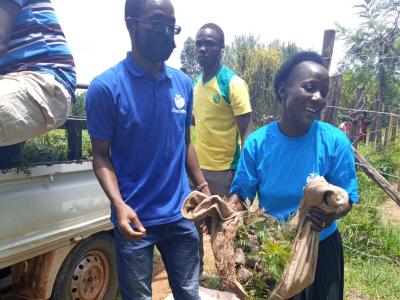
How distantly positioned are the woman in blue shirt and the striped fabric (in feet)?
3.49

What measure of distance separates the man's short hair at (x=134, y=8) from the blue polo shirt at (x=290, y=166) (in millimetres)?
888

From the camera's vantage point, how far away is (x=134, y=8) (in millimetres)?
2039

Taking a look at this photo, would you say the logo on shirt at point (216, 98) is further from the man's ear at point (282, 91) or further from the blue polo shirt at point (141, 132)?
the blue polo shirt at point (141, 132)

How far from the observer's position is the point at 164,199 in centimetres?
212

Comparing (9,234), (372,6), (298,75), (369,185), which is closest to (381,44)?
(372,6)

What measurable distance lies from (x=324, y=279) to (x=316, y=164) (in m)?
0.62

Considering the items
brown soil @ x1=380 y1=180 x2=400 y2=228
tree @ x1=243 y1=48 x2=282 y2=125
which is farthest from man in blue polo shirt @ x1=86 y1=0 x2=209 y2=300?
tree @ x1=243 y1=48 x2=282 y2=125

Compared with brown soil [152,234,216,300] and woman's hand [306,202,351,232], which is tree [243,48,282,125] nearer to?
brown soil [152,234,216,300]

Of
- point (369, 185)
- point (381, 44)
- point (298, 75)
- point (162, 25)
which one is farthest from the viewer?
point (381, 44)

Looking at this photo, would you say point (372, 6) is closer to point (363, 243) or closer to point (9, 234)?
point (363, 243)

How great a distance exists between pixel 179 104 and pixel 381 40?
44.6ft

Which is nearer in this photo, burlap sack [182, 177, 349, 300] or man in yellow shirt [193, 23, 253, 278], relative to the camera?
burlap sack [182, 177, 349, 300]

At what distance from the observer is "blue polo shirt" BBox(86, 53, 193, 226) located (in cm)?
197

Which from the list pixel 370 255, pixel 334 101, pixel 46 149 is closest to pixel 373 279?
pixel 370 255
